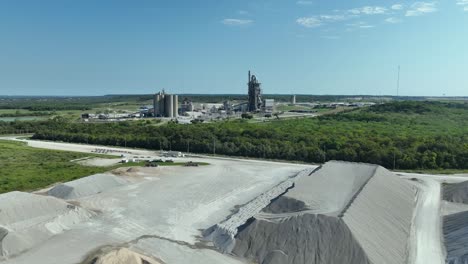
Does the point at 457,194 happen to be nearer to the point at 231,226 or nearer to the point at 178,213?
the point at 231,226

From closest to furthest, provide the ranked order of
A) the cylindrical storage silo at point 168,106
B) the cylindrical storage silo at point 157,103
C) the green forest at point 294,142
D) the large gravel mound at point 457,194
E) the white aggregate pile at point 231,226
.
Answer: the white aggregate pile at point 231,226 → the large gravel mound at point 457,194 → the green forest at point 294,142 → the cylindrical storage silo at point 168,106 → the cylindrical storage silo at point 157,103

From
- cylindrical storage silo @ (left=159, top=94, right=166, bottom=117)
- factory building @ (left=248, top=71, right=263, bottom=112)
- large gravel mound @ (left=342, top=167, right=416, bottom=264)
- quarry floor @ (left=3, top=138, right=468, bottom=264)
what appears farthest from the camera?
factory building @ (left=248, top=71, right=263, bottom=112)

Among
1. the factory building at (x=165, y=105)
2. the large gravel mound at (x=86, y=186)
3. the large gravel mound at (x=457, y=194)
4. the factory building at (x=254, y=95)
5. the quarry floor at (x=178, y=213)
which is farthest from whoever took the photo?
the factory building at (x=254, y=95)

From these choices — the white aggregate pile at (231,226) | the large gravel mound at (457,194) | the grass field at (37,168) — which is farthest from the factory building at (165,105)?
the large gravel mound at (457,194)

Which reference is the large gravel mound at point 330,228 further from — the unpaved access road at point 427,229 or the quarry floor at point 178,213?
the quarry floor at point 178,213

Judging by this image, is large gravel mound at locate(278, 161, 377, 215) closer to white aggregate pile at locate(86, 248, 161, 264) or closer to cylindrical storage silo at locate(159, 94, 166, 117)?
white aggregate pile at locate(86, 248, 161, 264)

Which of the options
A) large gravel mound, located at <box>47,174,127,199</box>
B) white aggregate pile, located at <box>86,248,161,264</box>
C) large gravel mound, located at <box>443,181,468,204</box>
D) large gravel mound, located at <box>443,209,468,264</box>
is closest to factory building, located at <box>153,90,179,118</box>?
large gravel mound, located at <box>47,174,127,199</box>

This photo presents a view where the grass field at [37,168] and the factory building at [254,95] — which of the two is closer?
the grass field at [37,168]

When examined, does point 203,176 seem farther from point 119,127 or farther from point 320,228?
point 119,127
